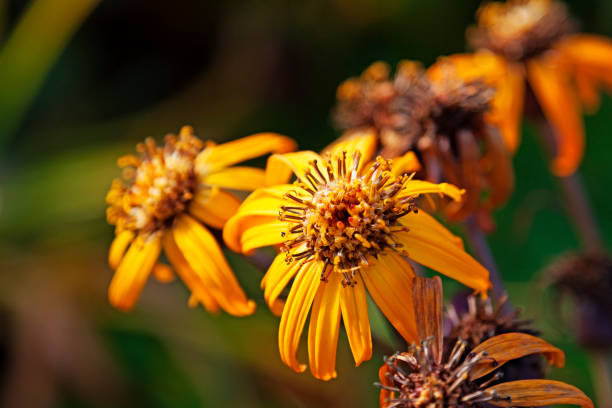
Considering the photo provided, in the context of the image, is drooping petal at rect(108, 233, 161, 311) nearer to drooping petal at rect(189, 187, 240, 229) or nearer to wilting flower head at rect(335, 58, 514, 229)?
drooping petal at rect(189, 187, 240, 229)

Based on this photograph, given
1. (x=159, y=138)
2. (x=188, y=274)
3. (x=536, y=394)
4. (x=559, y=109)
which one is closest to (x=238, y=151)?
(x=188, y=274)

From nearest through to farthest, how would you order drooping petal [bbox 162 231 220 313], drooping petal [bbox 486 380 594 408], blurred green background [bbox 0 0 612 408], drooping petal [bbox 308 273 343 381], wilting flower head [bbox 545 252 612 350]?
drooping petal [bbox 486 380 594 408] → drooping petal [bbox 308 273 343 381] → drooping petal [bbox 162 231 220 313] → wilting flower head [bbox 545 252 612 350] → blurred green background [bbox 0 0 612 408]

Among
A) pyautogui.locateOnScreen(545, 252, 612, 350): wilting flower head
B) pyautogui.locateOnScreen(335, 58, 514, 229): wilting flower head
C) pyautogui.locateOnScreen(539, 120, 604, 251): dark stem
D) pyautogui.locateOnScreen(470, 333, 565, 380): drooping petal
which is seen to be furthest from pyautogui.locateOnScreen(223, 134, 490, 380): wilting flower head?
pyautogui.locateOnScreen(539, 120, 604, 251): dark stem

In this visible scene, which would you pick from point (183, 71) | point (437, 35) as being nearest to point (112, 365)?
point (183, 71)

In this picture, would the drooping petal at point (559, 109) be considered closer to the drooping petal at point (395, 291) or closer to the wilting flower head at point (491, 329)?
the wilting flower head at point (491, 329)

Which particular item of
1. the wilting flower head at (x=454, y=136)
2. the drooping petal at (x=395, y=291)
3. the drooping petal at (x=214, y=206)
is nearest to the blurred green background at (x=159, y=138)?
the wilting flower head at (x=454, y=136)
